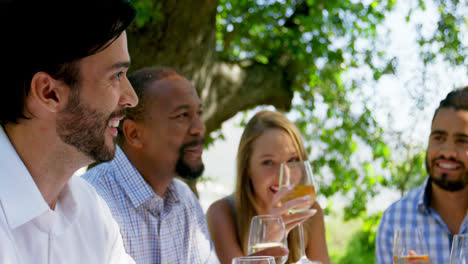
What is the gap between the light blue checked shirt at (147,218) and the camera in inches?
107

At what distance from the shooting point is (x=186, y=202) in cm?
316

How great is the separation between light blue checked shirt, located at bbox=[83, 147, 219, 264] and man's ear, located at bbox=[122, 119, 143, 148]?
157 mm

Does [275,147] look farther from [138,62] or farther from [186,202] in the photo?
[138,62]

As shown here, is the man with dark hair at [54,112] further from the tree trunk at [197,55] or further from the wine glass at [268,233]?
the tree trunk at [197,55]

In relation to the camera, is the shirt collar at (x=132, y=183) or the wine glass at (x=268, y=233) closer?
the wine glass at (x=268, y=233)

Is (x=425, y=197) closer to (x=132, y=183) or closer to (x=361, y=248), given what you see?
(x=132, y=183)

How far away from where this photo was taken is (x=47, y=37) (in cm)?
171

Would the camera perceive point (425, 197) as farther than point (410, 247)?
Yes

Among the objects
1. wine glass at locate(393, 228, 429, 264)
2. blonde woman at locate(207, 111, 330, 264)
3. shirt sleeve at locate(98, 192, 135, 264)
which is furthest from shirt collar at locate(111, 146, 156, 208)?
wine glass at locate(393, 228, 429, 264)

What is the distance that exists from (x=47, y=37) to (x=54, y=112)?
251mm

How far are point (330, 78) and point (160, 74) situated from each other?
174 inches

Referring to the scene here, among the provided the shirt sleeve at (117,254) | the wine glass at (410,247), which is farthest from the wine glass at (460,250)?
the shirt sleeve at (117,254)

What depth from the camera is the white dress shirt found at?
5.19 ft

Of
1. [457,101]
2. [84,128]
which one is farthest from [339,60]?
[84,128]
